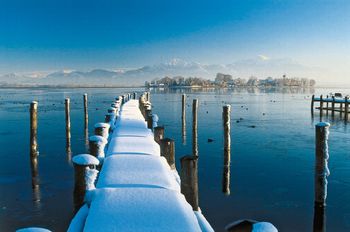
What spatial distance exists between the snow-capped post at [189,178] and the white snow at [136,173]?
0.92 ft

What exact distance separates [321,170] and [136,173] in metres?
6.64

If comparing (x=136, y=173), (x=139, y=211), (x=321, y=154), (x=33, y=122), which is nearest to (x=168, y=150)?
(x=136, y=173)

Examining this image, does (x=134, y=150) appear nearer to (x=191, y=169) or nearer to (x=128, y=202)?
(x=191, y=169)

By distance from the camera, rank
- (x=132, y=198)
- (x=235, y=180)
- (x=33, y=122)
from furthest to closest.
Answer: (x=33, y=122)
(x=235, y=180)
(x=132, y=198)

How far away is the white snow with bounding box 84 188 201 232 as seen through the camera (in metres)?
4.85

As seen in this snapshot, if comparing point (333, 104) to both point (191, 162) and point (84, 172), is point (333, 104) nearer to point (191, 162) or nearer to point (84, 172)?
point (191, 162)

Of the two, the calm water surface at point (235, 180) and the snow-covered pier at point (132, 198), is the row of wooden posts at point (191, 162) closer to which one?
the snow-covered pier at point (132, 198)

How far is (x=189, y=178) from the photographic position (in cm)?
730

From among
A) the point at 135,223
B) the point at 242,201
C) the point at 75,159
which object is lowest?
the point at 242,201

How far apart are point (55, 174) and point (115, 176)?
9098mm

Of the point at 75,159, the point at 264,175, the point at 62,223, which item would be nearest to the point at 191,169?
the point at 75,159

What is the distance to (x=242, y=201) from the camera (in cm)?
1223

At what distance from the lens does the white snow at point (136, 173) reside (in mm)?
6672

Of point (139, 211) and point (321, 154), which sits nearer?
point (139, 211)
